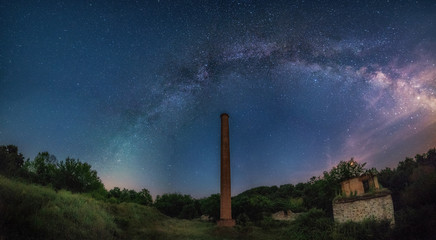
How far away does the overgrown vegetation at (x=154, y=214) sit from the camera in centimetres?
1164

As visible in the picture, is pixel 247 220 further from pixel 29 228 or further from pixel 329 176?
pixel 29 228

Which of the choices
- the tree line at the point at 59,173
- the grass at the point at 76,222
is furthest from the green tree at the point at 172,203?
the grass at the point at 76,222

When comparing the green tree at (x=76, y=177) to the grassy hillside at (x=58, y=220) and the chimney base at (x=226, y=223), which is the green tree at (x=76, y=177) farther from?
the chimney base at (x=226, y=223)

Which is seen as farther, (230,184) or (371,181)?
(230,184)

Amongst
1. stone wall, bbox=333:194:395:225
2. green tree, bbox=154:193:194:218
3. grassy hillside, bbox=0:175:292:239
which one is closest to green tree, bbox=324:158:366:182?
stone wall, bbox=333:194:395:225

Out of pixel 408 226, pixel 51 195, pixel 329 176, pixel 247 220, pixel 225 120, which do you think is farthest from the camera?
pixel 225 120

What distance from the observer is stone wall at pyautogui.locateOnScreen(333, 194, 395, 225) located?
17.0m

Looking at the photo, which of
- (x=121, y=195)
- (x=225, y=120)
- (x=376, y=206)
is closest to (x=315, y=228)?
(x=376, y=206)

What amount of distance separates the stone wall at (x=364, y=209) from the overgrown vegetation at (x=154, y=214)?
70 centimetres

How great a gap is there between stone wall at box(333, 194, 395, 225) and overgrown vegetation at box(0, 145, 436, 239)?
2.28 feet

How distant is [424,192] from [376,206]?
4.01 m

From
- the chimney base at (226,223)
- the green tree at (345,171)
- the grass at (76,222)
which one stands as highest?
the green tree at (345,171)

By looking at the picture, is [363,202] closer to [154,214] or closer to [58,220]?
[58,220]

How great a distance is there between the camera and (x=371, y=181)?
20781 millimetres
